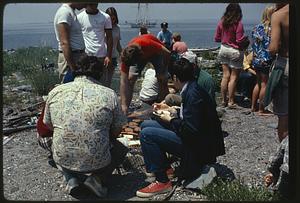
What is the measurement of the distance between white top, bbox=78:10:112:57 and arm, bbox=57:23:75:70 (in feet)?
1.44

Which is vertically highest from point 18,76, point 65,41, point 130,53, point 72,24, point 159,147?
point 72,24

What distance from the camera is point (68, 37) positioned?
4199 mm

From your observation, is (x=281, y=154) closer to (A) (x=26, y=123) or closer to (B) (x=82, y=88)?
(B) (x=82, y=88)

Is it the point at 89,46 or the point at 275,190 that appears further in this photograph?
the point at 89,46

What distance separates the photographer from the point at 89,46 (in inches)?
185

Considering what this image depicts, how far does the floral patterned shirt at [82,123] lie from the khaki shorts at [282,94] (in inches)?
42.8

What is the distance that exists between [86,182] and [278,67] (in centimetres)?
149

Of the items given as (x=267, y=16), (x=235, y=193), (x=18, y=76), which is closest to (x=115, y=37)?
(x=267, y=16)

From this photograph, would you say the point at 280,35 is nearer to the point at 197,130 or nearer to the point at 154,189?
the point at 197,130

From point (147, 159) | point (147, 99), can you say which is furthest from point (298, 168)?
point (147, 99)

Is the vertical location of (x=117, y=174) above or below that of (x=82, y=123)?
below

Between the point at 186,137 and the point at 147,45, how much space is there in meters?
1.72

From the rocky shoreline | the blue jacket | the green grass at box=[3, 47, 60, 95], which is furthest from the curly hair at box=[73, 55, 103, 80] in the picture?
the green grass at box=[3, 47, 60, 95]

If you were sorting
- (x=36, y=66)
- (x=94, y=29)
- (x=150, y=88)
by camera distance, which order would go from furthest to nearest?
(x=36, y=66) < (x=150, y=88) < (x=94, y=29)
